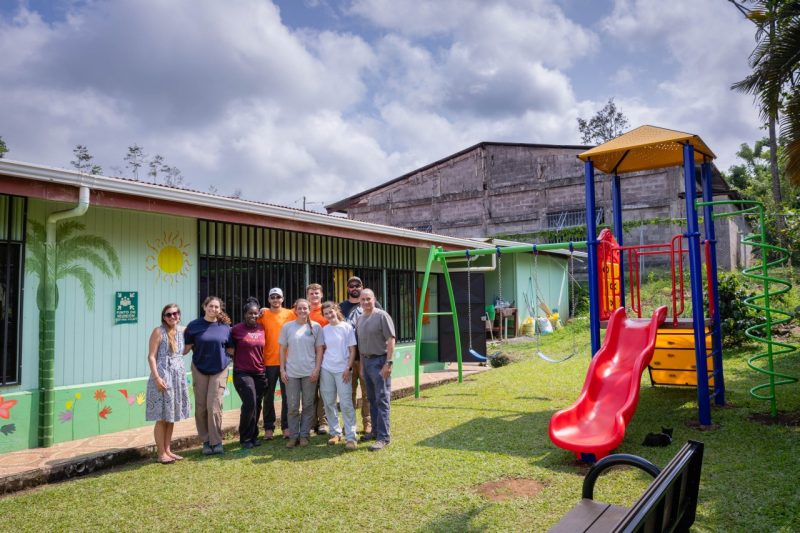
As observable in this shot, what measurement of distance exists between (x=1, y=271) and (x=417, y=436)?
465 centimetres

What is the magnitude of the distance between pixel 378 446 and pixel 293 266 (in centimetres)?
402

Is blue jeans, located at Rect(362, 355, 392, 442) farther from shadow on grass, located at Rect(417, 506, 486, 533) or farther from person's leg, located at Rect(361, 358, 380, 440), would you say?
shadow on grass, located at Rect(417, 506, 486, 533)

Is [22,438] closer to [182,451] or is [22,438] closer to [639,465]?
[182,451]

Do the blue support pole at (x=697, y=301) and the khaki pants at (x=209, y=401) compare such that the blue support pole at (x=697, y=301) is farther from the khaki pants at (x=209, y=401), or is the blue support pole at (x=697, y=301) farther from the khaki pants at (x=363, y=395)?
the khaki pants at (x=209, y=401)

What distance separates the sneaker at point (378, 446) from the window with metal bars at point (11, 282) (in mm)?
3676

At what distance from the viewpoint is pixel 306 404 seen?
20.0ft

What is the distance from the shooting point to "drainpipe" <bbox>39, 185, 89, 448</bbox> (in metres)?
5.86

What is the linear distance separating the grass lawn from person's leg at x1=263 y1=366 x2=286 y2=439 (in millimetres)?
424

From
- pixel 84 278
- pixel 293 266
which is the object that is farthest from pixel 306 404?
pixel 293 266

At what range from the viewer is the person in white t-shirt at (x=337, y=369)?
5.97m

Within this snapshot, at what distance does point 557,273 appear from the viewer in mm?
18500

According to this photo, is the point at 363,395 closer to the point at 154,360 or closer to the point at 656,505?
the point at 154,360

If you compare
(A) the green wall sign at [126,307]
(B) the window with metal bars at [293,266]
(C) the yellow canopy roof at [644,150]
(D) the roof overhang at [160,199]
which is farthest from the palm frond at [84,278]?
(C) the yellow canopy roof at [644,150]

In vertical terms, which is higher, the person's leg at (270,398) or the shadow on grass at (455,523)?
the person's leg at (270,398)
